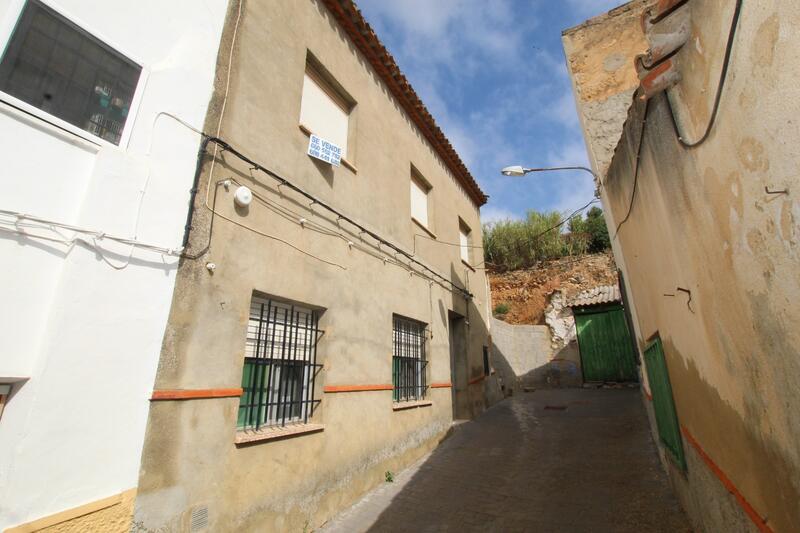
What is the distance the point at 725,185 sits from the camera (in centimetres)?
195

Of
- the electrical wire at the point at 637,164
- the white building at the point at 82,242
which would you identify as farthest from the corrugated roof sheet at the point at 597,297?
the white building at the point at 82,242

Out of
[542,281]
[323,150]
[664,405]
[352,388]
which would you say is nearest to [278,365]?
[352,388]

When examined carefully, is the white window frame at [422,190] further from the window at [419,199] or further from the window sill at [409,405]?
the window sill at [409,405]

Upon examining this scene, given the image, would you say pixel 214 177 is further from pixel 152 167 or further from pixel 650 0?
pixel 650 0

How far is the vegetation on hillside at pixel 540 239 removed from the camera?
1794 centimetres

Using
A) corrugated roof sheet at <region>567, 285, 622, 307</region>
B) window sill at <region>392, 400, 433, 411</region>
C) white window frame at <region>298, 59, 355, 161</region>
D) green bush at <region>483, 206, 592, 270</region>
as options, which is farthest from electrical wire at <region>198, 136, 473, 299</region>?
green bush at <region>483, 206, 592, 270</region>

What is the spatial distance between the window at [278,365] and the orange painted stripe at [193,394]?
0.39 m

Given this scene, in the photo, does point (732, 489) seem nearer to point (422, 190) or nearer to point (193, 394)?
point (193, 394)

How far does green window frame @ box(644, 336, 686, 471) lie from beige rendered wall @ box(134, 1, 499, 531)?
11.4ft

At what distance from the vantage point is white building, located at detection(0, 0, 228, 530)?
2410 mm

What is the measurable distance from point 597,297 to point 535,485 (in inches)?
371

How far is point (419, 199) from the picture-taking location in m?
8.44

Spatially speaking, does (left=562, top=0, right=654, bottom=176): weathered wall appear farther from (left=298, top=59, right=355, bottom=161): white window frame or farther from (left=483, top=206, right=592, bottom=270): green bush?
(left=483, top=206, right=592, bottom=270): green bush

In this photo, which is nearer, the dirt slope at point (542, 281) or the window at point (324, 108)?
the window at point (324, 108)
